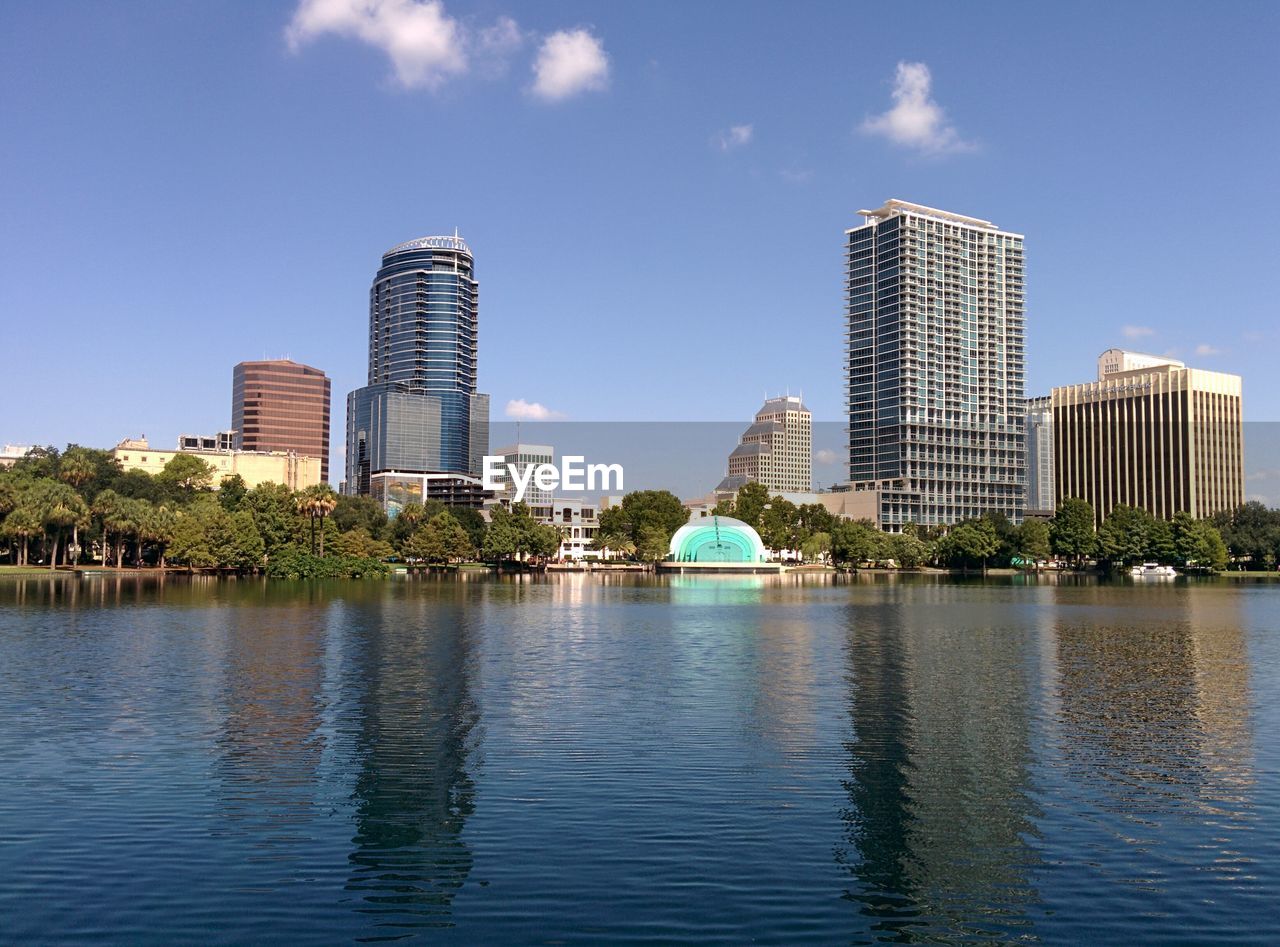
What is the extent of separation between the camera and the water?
15.4m

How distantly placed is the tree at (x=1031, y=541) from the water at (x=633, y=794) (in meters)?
147

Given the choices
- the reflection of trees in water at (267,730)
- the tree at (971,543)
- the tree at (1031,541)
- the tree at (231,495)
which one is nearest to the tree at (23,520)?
the tree at (231,495)

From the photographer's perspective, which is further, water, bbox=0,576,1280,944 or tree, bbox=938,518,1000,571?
tree, bbox=938,518,1000,571

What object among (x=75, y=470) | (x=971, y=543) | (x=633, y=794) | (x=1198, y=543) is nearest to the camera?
(x=633, y=794)

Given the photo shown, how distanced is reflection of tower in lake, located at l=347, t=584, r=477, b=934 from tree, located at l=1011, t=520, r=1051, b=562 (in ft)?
524

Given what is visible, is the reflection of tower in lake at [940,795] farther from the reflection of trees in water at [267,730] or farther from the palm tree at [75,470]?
the palm tree at [75,470]

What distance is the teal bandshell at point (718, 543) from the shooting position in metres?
191

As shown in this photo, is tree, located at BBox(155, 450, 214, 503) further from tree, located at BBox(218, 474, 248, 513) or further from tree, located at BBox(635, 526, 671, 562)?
tree, located at BBox(635, 526, 671, 562)

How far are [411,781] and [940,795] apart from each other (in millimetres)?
11031

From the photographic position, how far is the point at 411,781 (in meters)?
22.7

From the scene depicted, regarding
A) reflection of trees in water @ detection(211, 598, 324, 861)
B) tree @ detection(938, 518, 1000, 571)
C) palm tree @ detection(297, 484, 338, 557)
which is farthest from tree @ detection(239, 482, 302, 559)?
tree @ detection(938, 518, 1000, 571)

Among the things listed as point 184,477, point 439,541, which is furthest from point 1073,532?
point 184,477

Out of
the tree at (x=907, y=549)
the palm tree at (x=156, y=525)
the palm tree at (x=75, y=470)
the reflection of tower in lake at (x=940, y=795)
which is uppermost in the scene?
the palm tree at (x=75, y=470)

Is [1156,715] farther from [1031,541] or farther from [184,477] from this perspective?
[184,477]
